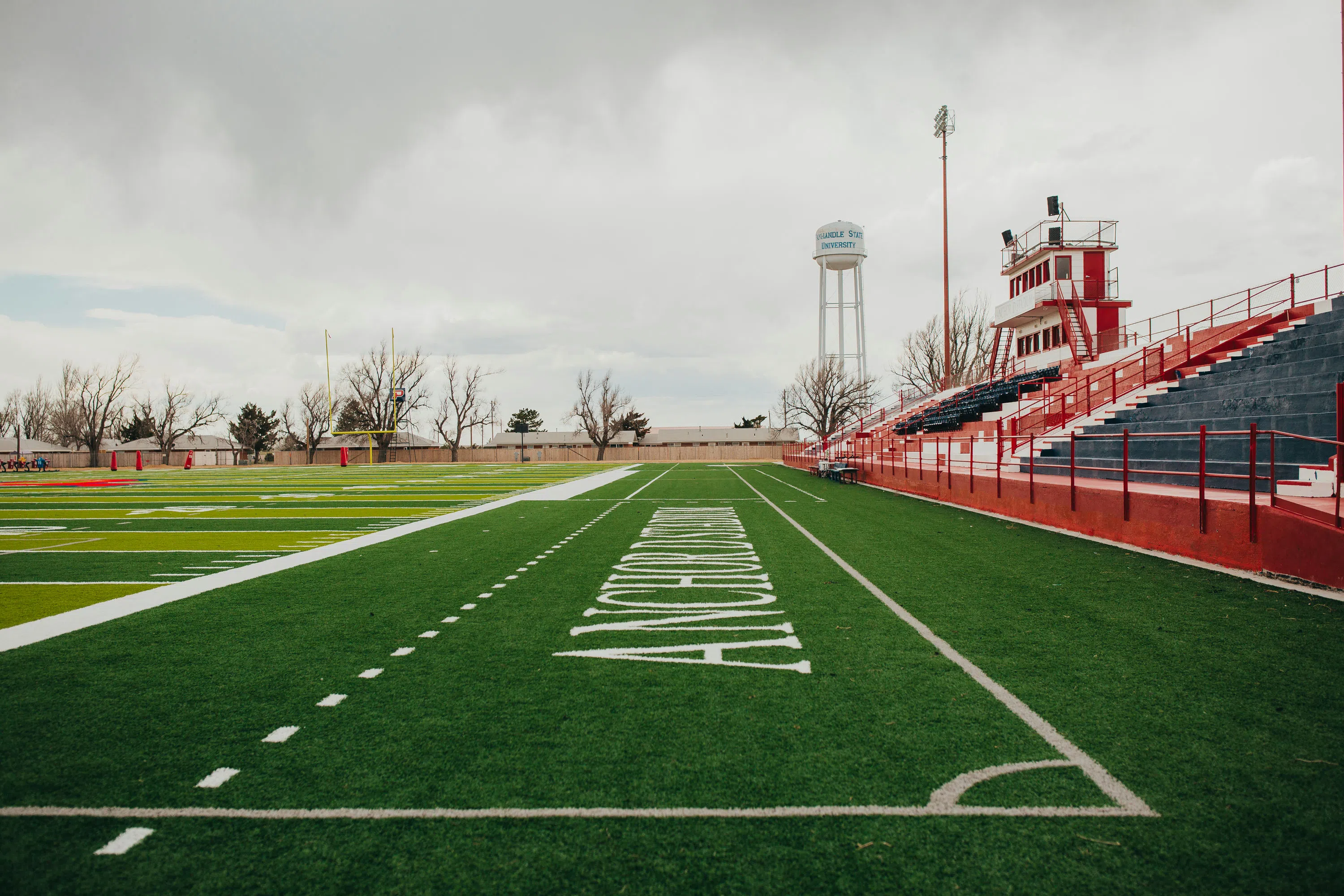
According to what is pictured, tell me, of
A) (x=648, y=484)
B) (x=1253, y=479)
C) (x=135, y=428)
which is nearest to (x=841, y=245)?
(x=648, y=484)

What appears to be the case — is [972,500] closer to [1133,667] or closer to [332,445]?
[1133,667]

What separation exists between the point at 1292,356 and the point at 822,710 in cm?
1505

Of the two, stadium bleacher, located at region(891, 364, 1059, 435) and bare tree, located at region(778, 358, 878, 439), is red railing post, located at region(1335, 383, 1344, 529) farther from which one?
bare tree, located at region(778, 358, 878, 439)

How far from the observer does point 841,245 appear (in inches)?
2473

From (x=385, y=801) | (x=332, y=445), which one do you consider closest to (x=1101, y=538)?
(x=385, y=801)

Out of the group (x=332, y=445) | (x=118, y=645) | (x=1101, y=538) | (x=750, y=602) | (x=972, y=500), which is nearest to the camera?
(x=118, y=645)

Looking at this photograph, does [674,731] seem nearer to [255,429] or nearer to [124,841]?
[124,841]

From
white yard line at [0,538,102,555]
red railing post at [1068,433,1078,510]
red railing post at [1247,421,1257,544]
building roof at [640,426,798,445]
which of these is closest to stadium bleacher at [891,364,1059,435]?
red railing post at [1068,433,1078,510]

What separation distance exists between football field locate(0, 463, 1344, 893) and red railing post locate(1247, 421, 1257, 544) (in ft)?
2.10

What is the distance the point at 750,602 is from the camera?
6742mm

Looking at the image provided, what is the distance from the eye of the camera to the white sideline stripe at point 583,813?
2.90m

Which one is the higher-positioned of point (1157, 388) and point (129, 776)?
point (1157, 388)

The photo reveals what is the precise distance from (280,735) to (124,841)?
979mm

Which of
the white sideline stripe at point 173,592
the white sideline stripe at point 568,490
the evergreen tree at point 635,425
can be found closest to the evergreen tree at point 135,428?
the evergreen tree at point 635,425
